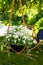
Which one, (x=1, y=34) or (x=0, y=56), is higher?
(x=0, y=56)

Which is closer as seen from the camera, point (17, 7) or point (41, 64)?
point (17, 7)

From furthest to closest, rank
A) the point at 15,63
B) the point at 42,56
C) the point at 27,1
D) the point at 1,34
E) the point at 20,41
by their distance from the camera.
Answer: the point at 1,34
the point at 42,56
the point at 20,41
the point at 15,63
the point at 27,1

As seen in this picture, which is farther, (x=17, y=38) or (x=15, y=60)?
(x=17, y=38)

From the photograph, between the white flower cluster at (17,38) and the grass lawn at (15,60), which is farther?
the white flower cluster at (17,38)

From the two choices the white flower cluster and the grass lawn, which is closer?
the grass lawn

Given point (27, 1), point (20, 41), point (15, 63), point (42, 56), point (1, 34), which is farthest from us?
point (1, 34)

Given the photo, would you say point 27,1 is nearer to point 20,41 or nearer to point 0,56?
point 20,41

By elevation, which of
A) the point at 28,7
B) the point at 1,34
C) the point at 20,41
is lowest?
the point at 1,34

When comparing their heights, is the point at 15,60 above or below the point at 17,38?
below

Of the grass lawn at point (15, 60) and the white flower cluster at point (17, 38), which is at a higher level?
the white flower cluster at point (17, 38)

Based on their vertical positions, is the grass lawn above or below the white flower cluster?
below

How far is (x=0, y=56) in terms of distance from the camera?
7996 mm

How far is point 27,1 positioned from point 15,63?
1.86 metres

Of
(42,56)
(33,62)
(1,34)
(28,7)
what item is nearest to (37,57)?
(42,56)
